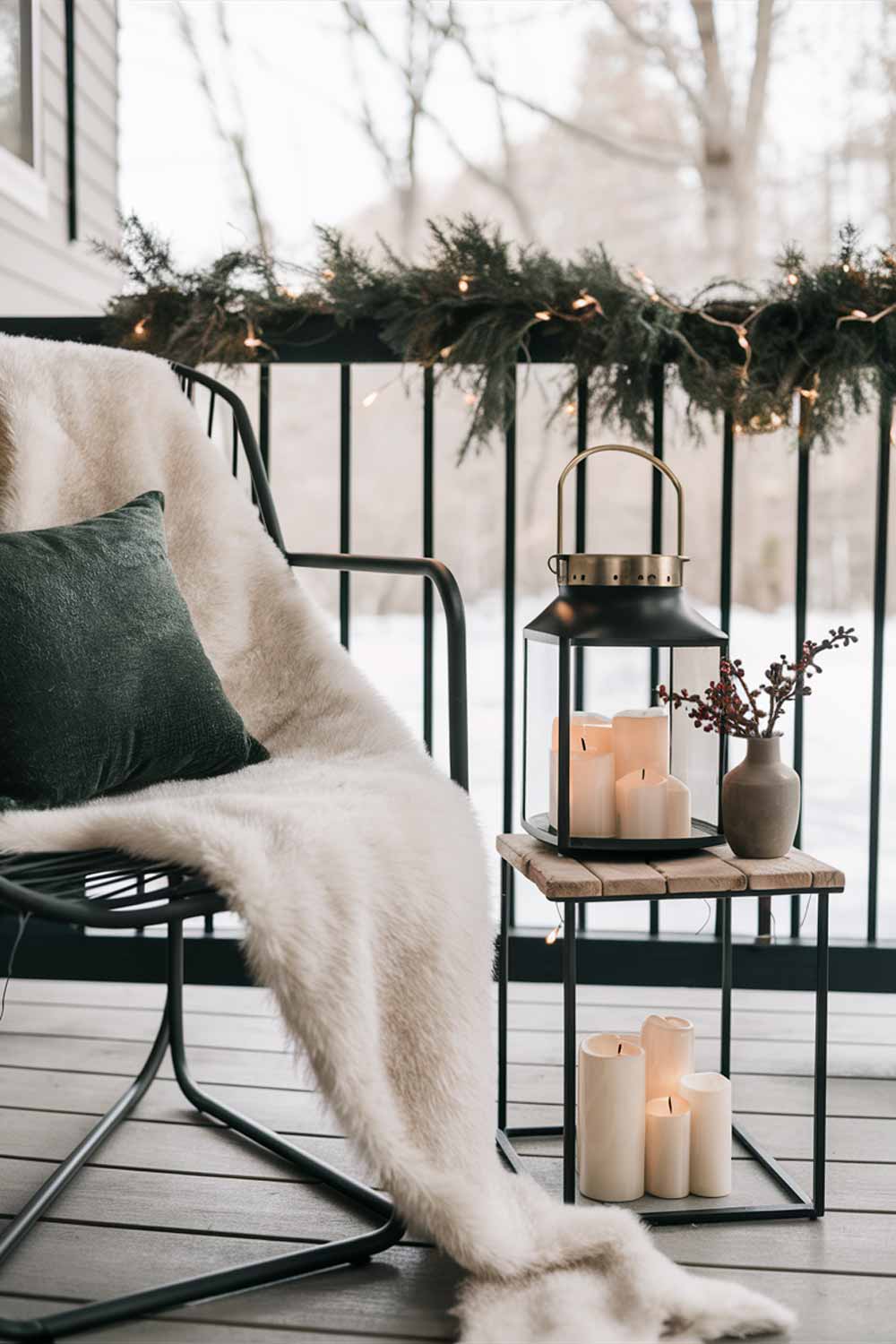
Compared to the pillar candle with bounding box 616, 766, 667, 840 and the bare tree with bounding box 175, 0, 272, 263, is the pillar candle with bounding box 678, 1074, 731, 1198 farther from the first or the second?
the bare tree with bounding box 175, 0, 272, 263

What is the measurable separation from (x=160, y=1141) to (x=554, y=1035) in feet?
2.00

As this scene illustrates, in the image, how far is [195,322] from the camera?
185 centimetres

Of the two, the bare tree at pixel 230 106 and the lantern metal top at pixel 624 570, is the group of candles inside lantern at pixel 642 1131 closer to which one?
the lantern metal top at pixel 624 570

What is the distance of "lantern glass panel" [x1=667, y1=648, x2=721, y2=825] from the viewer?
1.39m

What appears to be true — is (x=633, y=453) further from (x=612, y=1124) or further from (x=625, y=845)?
(x=612, y=1124)

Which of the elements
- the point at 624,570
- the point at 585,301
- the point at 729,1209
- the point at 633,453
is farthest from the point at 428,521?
the point at 729,1209

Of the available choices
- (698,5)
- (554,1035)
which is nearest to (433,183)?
(698,5)

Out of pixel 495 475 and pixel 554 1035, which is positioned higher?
pixel 495 475

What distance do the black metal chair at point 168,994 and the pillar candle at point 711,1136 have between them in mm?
346

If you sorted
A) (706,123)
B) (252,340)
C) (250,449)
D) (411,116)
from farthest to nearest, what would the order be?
(706,123), (411,116), (252,340), (250,449)

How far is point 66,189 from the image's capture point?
3355 millimetres

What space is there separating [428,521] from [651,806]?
0.82m

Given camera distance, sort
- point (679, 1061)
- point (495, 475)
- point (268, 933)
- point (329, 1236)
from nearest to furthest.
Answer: point (268, 933) → point (329, 1236) → point (679, 1061) → point (495, 475)

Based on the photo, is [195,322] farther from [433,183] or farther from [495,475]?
[495,475]
